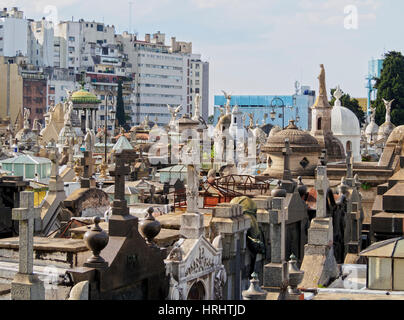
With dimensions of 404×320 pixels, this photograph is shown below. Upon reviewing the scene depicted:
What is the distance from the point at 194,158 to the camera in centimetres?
1847

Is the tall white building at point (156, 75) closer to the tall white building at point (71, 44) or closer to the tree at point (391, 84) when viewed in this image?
the tall white building at point (71, 44)

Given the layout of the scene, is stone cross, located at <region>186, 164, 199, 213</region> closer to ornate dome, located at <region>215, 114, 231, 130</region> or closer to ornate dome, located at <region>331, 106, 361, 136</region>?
ornate dome, located at <region>331, 106, 361, 136</region>

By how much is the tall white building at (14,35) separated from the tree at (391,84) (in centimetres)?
6647

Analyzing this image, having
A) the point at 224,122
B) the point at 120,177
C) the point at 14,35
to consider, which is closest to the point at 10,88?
the point at 14,35

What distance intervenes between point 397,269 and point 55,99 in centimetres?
A: 12372

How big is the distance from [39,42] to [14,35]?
4778 mm

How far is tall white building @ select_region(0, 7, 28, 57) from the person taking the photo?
139750 millimetres

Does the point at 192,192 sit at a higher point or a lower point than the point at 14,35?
lower

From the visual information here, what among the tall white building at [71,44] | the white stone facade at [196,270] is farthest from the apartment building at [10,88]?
the white stone facade at [196,270]

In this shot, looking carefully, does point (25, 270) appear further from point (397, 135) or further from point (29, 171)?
point (397, 135)

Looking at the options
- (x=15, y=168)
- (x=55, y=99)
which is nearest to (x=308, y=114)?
(x=55, y=99)

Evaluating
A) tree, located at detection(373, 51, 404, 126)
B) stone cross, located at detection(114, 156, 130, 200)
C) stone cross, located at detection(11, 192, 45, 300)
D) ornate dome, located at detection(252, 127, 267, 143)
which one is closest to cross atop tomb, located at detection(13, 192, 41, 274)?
stone cross, located at detection(11, 192, 45, 300)

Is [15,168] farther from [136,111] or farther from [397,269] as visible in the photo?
[136,111]

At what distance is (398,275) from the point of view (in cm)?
1602
